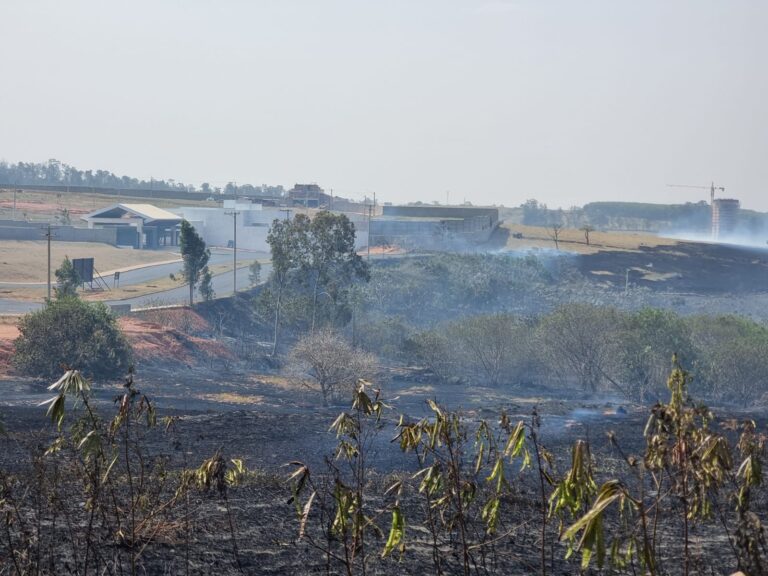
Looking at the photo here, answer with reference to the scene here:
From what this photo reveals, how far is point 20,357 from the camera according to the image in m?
36.1

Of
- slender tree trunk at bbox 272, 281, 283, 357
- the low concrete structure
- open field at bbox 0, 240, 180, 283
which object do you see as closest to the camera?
slender tree trunk at bbox 272, 281, 283, 357

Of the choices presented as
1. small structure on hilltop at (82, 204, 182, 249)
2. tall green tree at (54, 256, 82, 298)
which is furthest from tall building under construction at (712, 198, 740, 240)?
tall green tree at (54, 256, 82, 298)

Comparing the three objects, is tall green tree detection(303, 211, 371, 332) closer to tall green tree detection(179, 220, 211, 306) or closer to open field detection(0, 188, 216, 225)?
tall green tree detection(179, 220, 211, 306)

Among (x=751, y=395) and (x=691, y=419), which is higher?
(x=691, y=419)

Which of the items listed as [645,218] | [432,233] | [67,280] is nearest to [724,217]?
[645,218]

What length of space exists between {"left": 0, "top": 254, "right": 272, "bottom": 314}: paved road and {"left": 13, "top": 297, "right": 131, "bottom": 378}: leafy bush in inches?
465

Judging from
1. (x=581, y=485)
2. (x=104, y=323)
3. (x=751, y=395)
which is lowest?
(x=751, y=395)

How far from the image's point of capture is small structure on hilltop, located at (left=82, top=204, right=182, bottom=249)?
81.2 metres

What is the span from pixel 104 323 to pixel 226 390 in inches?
203

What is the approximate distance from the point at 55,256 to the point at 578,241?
48819mm

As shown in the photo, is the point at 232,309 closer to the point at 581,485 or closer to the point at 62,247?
the point at 62,247

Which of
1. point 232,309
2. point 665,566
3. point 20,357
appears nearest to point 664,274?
point 232,309

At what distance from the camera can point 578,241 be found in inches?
3834

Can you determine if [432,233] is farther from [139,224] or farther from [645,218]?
[645,218]
